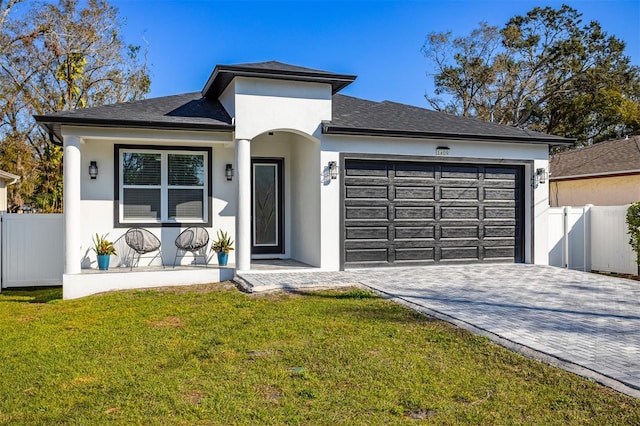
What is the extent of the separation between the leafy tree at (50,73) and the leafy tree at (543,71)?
1744 centimetres

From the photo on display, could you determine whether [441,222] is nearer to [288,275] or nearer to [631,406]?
[288,275]

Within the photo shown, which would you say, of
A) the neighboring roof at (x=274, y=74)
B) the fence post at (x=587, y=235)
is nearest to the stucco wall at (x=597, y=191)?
the fence post at (x=587, y=235)

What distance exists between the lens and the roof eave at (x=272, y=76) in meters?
9.66

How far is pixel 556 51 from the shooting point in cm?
2830

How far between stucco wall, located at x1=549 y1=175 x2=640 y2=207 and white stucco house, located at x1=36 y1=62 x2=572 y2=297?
5.97 meters

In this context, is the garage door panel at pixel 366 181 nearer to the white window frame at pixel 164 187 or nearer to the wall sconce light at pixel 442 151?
the wall sconce light at pixel 442 151

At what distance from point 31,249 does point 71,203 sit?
224cm

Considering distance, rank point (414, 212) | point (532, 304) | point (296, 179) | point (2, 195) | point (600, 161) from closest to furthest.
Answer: point (532, 304) < point (414, 212) < point (296, 179) < point (600, 161) < point (2, 195)

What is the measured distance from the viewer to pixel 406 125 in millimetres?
11047

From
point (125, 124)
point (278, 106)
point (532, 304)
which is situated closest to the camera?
point (532, 304)

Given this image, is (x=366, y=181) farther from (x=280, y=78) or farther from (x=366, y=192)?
Answer: (x=280, y=78)

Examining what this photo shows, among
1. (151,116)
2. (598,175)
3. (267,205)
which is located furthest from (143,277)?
(598,175)

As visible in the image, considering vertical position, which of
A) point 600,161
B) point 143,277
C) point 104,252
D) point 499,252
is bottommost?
Answer: point 143,277

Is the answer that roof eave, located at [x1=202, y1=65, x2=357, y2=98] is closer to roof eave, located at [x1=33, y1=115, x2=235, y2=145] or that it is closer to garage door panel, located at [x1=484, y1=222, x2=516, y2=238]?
roof eave, located at [x1=33, y1=115, x2=235, y2=145]
